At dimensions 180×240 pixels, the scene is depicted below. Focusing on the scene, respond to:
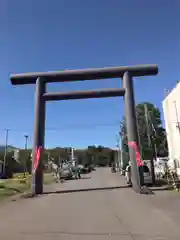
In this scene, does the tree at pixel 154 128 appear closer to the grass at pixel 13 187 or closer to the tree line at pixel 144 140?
the tree line at pixel 144 140

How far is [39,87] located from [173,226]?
57.8ft

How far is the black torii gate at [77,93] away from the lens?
23.2 metres

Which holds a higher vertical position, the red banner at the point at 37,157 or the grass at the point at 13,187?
the red banner at the point at 37,157

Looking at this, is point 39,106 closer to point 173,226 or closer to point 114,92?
point 114,92

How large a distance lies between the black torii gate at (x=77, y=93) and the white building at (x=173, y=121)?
8110 mm

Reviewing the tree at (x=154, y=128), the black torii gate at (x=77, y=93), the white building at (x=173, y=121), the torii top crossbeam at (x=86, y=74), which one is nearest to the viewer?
the black torii gate at (x=77, y=93)

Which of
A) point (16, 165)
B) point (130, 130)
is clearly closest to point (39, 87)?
point (130, 130)

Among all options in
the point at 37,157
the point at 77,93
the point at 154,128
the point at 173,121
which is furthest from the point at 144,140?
the point at 37,157

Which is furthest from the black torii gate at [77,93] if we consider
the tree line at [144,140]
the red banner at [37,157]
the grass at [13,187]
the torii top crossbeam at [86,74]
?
the tree line at [144,140]

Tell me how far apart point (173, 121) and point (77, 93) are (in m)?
13.2

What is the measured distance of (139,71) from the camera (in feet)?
78.9

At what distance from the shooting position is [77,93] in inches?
968

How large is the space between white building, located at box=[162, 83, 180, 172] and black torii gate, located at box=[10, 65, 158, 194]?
8.11 m

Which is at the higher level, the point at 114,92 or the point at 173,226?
the point at 114,92
